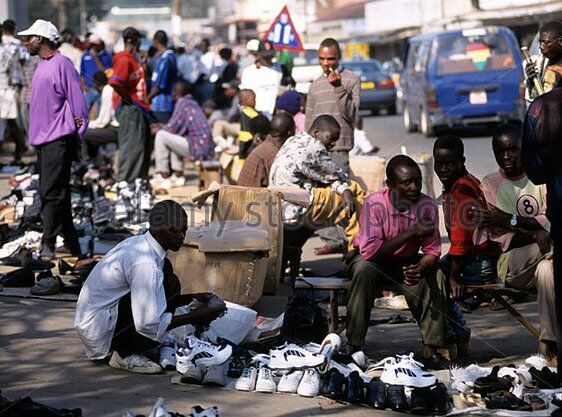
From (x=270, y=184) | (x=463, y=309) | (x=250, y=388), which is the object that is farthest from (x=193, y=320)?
(x=270, y=184)

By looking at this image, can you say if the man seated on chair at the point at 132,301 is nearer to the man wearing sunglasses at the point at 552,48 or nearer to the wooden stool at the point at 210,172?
the man wearing sunglasses at the point at 552,48

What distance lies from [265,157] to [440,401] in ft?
15.6

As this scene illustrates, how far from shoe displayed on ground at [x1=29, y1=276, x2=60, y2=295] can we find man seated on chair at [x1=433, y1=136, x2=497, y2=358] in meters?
3.05

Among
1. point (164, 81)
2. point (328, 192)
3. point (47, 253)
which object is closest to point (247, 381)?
point (328, 192)

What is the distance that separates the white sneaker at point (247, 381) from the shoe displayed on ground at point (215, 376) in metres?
0.09

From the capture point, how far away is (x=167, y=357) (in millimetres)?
7242

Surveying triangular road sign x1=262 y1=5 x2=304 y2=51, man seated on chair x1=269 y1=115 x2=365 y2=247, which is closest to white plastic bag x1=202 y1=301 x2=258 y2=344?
man seated on chair x1=269 y1=115 x2=365 y2=247

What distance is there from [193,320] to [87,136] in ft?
34.9

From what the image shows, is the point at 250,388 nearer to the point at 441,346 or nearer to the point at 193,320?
the point at 193,320

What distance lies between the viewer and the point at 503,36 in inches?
924

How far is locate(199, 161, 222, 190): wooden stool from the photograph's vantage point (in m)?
15.4

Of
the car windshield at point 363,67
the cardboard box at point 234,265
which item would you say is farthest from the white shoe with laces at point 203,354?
the car windshield at point 363,67

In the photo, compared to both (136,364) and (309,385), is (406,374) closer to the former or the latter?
(309,385)

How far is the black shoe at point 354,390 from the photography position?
21.5 ft
